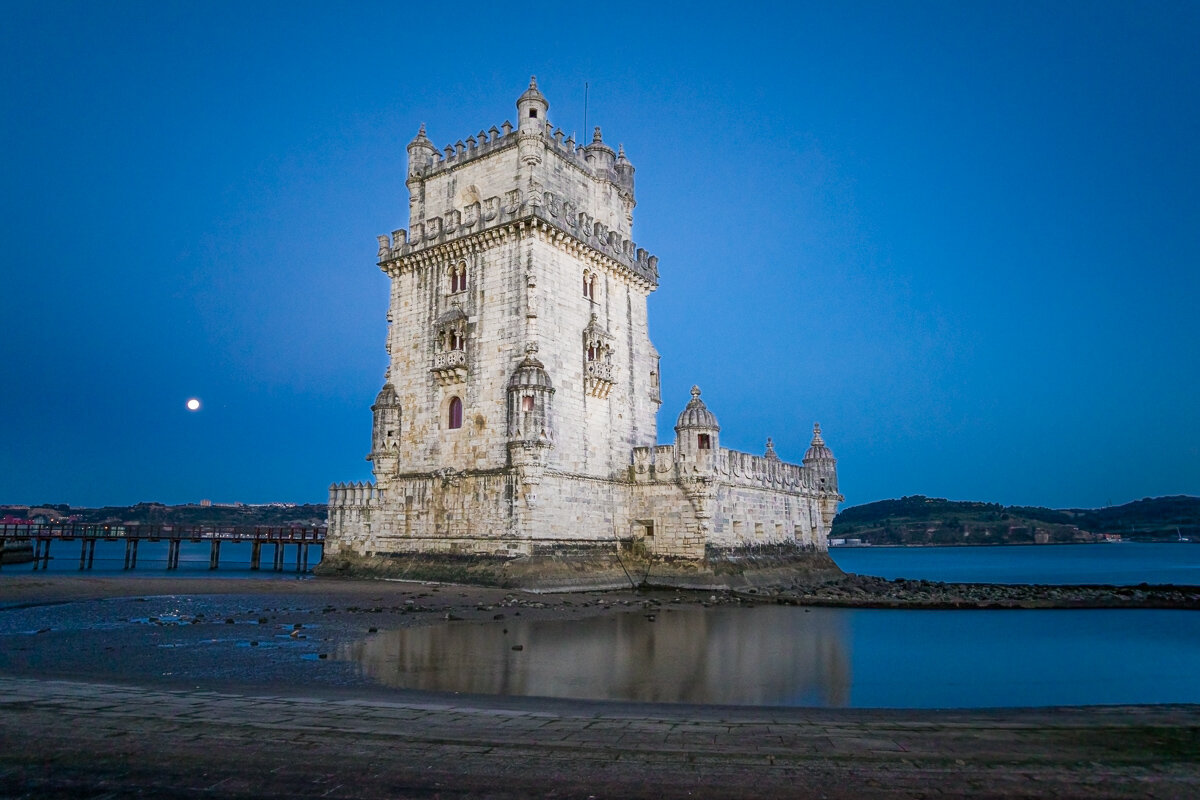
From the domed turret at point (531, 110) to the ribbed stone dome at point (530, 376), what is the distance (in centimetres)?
1056

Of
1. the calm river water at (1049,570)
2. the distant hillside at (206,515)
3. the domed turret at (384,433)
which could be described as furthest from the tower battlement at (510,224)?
the distant hillside at (206,515)

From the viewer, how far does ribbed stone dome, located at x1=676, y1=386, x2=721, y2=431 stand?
3294 centimetres

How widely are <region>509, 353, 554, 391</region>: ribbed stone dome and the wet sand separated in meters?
17.8

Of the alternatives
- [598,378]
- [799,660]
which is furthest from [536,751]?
[598,378]

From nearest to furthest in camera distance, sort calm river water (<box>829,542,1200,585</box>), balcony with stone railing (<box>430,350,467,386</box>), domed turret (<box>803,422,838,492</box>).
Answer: balcony with stone railing (<box>430,350,467,386</box>)
domed turret (<box>803,422,838,492</box>)
calm river water (<box>829,542,1200,585</box>)

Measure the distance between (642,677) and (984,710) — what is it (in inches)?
217

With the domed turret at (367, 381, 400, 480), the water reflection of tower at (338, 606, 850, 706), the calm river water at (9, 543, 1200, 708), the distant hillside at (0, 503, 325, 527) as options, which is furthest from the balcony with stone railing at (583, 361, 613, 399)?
the distant hillside at (0, 503, 325, 527)

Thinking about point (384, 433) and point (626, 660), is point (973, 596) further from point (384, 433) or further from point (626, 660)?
point (384, 433)

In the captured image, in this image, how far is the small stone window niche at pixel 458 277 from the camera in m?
33.6

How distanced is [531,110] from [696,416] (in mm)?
15499

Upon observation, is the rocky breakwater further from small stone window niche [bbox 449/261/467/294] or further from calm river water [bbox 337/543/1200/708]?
small stone window niche [bbox 449/261/467/294]

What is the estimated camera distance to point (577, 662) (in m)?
14.6

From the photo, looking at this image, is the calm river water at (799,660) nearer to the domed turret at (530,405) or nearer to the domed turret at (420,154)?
the domed turret at (530,405)

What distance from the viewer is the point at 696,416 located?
3306 cm
